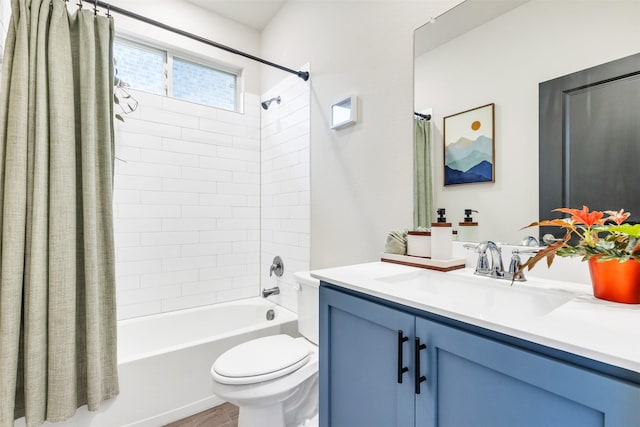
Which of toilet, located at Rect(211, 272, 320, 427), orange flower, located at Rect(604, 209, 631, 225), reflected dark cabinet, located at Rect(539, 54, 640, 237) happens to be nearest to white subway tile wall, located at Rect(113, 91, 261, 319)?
toilet, located at Rect(211, 272, 320, 427)

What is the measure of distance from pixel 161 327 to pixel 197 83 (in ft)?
6.46

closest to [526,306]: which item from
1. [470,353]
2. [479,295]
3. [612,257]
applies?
[479,295]

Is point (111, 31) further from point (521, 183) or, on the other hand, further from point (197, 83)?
point (521, 183)

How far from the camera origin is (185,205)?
2.48 meters

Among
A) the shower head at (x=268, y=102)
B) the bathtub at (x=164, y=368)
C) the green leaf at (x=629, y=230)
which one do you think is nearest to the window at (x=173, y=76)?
the shower head at (x=268, y=102)

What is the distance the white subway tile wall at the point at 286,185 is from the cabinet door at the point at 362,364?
114 centimetres

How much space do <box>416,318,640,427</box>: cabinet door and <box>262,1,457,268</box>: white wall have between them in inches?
32.9

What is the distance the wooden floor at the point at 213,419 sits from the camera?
5.84ft

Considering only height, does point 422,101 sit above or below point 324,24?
below

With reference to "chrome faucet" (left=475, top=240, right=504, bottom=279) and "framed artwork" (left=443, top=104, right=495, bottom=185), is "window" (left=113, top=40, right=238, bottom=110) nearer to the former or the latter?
"framed artwork" (left=443, top=104, right=495, bottom=185)

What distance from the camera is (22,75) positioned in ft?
4.55

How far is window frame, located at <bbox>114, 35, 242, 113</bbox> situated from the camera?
238 centimetres

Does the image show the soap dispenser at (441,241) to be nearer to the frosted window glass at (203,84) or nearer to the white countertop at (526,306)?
the white countertop at (526,306)

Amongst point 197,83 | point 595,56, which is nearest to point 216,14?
point 197,83
